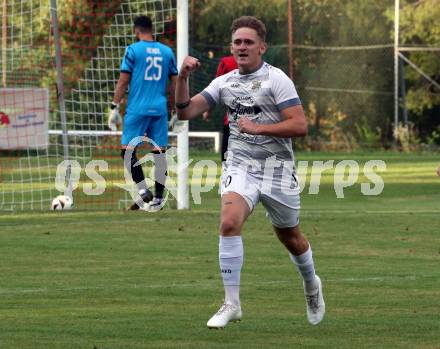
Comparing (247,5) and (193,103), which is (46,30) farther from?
(193,103)

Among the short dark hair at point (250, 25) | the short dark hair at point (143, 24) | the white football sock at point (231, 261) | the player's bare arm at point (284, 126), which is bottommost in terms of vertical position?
the white football sock at point (231, 261)

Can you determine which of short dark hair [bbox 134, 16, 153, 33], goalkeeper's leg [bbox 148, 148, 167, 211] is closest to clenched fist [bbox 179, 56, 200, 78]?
goalkeeper's leg [bbox 148, 148, 167, 211]

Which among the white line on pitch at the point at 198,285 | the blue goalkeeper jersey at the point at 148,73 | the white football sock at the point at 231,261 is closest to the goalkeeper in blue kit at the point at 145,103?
the blue goalkeeper jersey at the point at 148,73

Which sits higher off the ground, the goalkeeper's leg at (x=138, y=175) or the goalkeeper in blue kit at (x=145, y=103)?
the goalkeeper in blue kit at (x=145, y=103)

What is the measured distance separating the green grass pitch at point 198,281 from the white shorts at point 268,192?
68 centimetres

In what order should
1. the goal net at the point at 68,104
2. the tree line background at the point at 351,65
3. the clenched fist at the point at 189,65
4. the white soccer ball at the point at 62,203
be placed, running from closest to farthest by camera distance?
the clenched fist at the point at 189,65
the white soccer ball at the point at 62,203
the goal net at the point at 68,104
the tree line background at the point at 351,65

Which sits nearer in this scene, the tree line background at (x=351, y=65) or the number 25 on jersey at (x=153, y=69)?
the number 25 on jersey at (x=153, y=69)

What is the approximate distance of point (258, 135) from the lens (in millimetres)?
8328

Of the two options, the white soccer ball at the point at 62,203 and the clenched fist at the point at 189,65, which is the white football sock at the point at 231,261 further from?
the white soccer ball at the point at 62,203

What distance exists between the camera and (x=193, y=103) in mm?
8688

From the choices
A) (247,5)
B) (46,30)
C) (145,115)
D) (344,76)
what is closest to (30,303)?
(145,115)

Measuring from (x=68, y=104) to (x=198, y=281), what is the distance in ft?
48.7

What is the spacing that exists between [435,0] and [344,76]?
10.4ft

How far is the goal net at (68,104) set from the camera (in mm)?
19828
